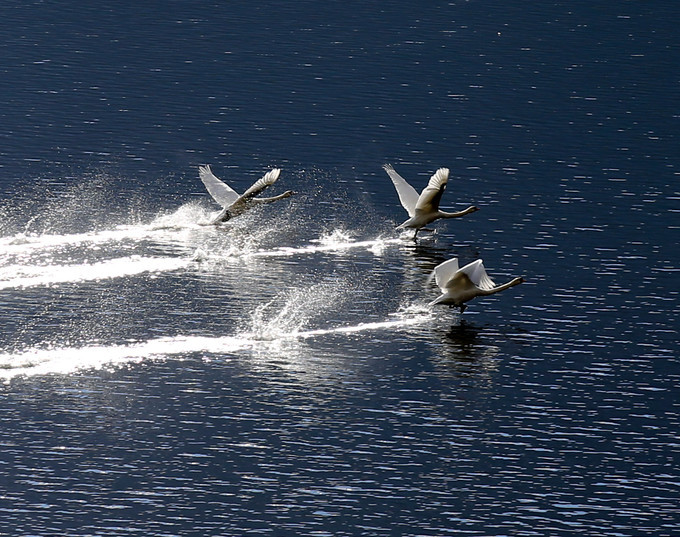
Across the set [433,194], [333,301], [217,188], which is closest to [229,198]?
[217,188]

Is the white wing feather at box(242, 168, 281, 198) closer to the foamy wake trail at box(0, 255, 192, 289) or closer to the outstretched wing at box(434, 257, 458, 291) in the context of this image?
the foamy wake trail at box(0, 255, 192, 289)

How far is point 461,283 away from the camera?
49.3m

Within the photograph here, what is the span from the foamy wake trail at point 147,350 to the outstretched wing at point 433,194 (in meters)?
8.53

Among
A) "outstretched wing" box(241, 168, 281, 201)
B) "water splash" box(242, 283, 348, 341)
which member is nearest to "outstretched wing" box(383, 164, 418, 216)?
"outstretched wing" box(241, 168, 281, 201)

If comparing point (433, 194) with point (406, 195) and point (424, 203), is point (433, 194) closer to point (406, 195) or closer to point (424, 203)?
point (424, 203)

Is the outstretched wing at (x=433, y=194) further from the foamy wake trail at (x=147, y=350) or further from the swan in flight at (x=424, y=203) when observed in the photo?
the foamy wake trail at (x=147, y=350)

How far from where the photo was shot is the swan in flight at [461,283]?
1930 inches

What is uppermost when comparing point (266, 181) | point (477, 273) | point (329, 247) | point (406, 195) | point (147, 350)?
point (266, 181)

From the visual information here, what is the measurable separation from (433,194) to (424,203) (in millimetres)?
954

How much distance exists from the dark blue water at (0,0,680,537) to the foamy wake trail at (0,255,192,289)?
0.15 metres

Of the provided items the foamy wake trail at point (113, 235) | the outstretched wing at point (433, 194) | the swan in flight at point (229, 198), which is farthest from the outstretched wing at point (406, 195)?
the foamy wake trail at point (113, 235)

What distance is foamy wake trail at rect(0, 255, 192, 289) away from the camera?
52.1 meters

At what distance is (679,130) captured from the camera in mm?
83125

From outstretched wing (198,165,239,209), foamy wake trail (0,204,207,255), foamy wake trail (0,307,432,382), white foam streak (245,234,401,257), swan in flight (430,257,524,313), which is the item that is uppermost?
outstretched wing (198,165,239,209)
